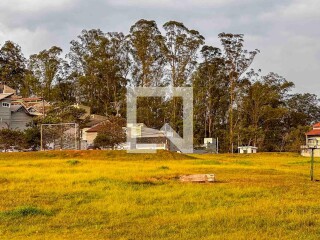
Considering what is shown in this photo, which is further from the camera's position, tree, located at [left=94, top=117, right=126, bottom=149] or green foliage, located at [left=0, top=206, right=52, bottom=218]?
tree, located at [left=94, top=117, right=126, bottom=149]

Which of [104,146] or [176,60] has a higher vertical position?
[176,60]

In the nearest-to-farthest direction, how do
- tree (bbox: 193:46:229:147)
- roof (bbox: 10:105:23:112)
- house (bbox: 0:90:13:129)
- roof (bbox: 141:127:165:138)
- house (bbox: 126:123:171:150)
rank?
house (bbox: 126:123:171:150) < roof (bbox: 141:127:165:138) < house (bbox: 0:90:13:129) < roof (bbox: 10:105:23:112) < tree (bbox: 193:46:229:147)

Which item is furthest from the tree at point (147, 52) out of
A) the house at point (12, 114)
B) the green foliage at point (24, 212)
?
the green foliage at point (24, 212)

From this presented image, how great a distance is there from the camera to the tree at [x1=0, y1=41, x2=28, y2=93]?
7819 cm

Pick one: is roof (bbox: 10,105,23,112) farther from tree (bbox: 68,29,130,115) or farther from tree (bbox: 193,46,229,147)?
tree (bbox: 193,46,229,147)

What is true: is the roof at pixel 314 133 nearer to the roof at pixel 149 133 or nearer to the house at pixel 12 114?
the roof at pixel 149 133

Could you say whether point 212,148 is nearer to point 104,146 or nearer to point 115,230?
point 104,146

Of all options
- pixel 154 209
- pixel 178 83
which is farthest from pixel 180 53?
pixel 154 209

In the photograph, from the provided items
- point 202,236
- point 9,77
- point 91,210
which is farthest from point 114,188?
point 9,77

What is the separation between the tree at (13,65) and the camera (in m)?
78.2

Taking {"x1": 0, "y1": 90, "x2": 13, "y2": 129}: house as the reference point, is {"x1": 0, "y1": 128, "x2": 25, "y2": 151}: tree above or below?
below

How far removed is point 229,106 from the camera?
208 ft

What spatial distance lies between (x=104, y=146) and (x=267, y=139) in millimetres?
26529

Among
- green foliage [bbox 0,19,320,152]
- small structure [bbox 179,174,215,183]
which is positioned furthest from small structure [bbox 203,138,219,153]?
small structure [bbox 179,174,215,183]
